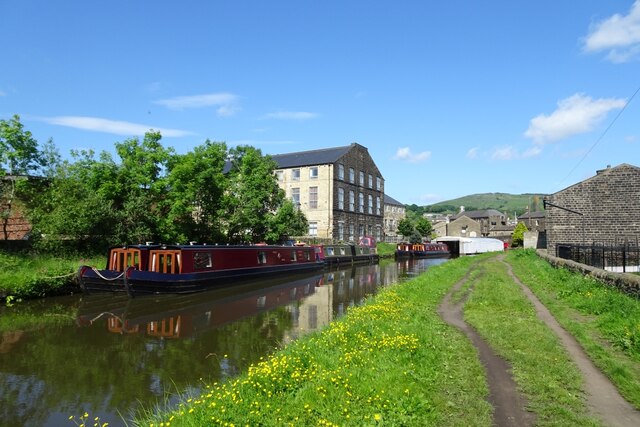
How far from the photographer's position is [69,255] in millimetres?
21688

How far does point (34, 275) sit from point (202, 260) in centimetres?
690

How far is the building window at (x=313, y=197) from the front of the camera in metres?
46.6

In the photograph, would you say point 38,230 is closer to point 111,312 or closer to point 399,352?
point 111,312

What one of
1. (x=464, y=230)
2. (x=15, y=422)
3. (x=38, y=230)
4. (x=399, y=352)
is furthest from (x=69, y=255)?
(x=464, y=230)

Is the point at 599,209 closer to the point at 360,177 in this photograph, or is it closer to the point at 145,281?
the point at 145,281

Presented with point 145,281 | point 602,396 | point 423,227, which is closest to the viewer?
point 602,396

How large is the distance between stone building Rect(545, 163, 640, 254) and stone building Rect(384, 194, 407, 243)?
37.8 m

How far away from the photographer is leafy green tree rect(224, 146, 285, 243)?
107 feet

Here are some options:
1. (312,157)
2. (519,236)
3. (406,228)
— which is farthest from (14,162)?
(519,236)

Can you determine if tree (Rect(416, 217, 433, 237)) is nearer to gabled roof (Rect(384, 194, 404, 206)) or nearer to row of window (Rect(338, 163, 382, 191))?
gabled roof (Rect(384, 194, 404, 206))

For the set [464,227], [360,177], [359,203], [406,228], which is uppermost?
[360,177]

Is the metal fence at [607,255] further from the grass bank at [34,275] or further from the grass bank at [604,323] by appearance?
the grass bank at [34,275]

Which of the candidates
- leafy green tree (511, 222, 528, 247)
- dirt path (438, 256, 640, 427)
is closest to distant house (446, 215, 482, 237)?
leafy green tree (511, 222, 528, 247)

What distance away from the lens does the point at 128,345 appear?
37.0 ft
